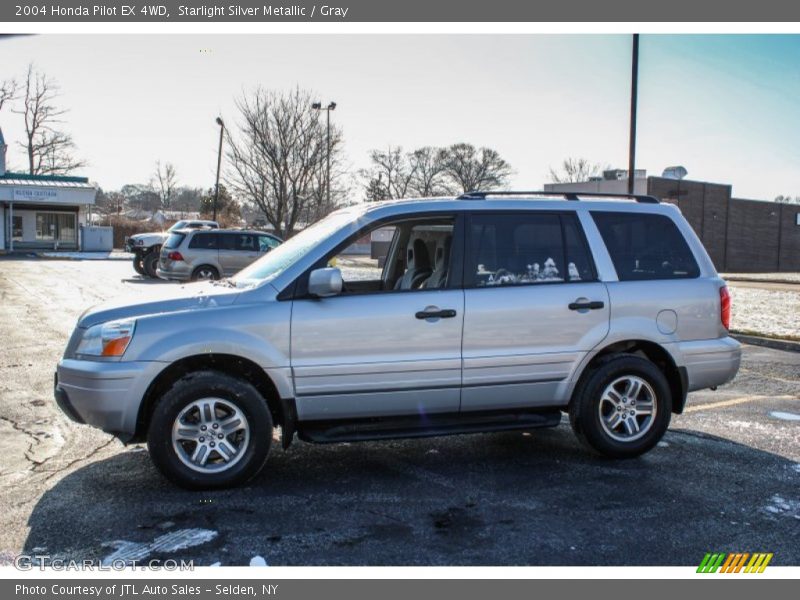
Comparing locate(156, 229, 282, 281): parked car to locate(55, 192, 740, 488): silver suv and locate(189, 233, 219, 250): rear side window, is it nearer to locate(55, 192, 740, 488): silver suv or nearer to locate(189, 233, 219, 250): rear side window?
locate(189, 233, 219, 250): rear side window

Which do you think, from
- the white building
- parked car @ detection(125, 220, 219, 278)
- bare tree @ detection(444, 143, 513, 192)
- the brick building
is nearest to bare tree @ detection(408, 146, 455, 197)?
bare tree @ detection(444, 143, 513, 192)

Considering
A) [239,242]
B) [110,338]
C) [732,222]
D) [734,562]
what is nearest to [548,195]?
Answer: [734,562]

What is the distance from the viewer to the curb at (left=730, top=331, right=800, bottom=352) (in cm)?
1129

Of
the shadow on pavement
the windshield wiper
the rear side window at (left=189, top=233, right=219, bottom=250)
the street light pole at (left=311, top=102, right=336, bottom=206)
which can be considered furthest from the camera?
the street light pole at (left=311, top=102, right=336, bottom=206)

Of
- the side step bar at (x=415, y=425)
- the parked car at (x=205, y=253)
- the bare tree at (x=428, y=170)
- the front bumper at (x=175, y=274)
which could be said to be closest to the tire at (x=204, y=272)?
the parked car at (x=205, y=253)

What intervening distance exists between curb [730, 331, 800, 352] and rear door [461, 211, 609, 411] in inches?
290

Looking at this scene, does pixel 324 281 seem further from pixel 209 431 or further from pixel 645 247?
pixel 645 247

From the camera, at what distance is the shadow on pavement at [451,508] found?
3.89 meters

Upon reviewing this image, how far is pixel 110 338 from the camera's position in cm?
473

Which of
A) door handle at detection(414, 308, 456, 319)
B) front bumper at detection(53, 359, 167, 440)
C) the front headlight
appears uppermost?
door handle at detection(414, 308, 456, 319)

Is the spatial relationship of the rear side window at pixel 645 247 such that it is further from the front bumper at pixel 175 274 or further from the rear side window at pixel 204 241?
the front bumper at pixel 175 274

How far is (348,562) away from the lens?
147 inches

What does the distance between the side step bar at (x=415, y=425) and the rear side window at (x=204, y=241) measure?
16.4 meters

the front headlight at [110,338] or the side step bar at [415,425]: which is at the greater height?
the front headlight at [110,338]
